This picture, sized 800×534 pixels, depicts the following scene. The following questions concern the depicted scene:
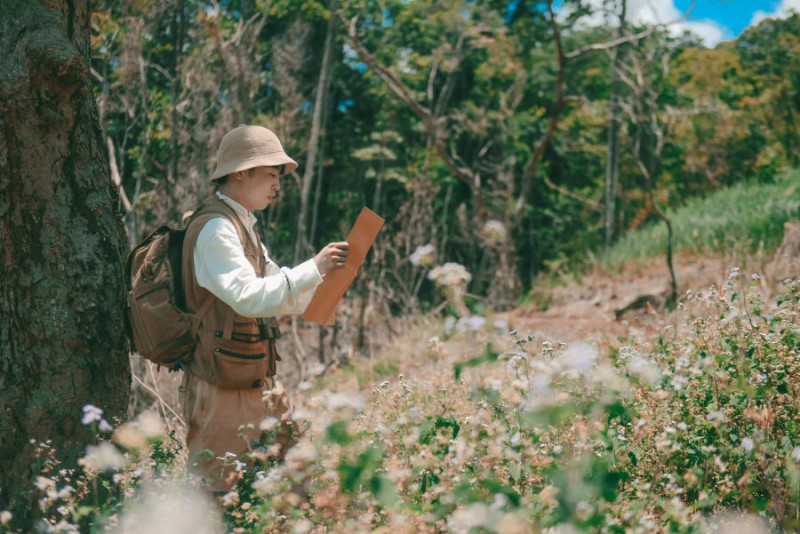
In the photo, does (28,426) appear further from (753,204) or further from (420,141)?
(420,141)

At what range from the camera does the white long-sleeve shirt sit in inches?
109

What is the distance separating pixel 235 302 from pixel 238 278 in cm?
9

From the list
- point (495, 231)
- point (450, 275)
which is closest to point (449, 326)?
point (450, 275)

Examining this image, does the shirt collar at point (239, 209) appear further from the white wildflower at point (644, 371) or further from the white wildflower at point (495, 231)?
the white wildflower at point (644, 371)

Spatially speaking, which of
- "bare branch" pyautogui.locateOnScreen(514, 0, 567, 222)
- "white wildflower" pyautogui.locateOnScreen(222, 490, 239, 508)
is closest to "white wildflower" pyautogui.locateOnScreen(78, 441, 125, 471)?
"white wildflower" pyautogui.locateOnScreen(222, 490, 239, 508)

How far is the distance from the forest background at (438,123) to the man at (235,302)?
8.04 metres

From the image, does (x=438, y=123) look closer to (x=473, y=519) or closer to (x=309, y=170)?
(x=309, y=170)

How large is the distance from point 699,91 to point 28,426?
25.0 meters

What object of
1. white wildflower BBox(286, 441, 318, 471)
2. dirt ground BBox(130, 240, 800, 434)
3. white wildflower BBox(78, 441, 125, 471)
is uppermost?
white wildflower BBox(286, 441, 318, 471)

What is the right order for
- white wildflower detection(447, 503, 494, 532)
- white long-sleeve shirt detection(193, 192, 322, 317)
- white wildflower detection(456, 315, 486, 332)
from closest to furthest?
1. white wildflower detection(447, 503, 494, 532)
2. white wildflower detection(456, 315, 486, 332)
3. white long-sleeve shirt detection(193, 192, 322, 317)

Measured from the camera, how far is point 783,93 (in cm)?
1964

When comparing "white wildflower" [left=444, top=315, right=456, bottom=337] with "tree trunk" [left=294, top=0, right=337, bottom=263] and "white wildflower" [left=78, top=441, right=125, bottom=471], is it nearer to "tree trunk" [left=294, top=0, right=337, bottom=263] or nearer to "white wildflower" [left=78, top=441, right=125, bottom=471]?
"white wildflower" [left=78, top=441, right=125, bottom=471]

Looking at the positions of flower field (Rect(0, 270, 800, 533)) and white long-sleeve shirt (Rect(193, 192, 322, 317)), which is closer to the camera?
flower field (Rect(0, 270, 800, 533))

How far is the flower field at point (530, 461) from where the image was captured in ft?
7.43
